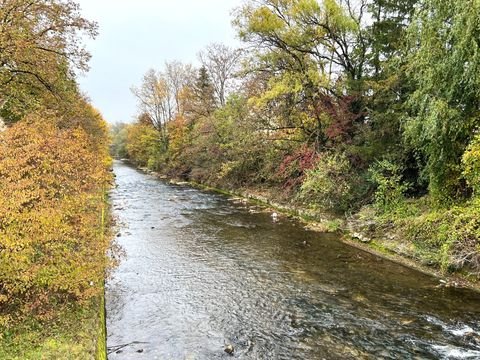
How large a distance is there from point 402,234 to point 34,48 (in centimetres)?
Answer: 1478

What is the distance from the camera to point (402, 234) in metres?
12.6

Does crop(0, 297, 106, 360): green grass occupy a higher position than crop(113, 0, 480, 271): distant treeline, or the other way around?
crop(113, 0, 480, 271): distant treeline

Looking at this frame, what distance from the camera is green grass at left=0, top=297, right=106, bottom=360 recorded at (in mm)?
5602

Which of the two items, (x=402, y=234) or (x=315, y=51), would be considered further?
(x=315, y=51)

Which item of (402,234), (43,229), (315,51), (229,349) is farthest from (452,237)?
(315,51)

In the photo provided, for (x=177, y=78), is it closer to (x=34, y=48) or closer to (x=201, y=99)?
(x=201, y=99)

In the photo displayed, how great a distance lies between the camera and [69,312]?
7297mm

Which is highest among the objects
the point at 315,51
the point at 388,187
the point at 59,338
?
the point at 315,51

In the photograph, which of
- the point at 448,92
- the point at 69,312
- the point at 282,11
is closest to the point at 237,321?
the point at 69,312

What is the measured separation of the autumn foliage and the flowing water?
151 cm

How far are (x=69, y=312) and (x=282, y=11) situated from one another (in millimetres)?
17755

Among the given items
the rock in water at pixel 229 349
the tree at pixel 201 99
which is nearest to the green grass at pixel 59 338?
the rock in water at pixel 229 349

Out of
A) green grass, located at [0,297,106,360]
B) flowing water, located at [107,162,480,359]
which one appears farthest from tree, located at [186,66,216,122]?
green grass, located at [0,297,106,360]

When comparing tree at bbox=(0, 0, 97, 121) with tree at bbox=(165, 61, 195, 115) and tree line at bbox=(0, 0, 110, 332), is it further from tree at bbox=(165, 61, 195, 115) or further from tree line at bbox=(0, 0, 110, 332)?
tree at bbox=(165, 61, 195, 115)
